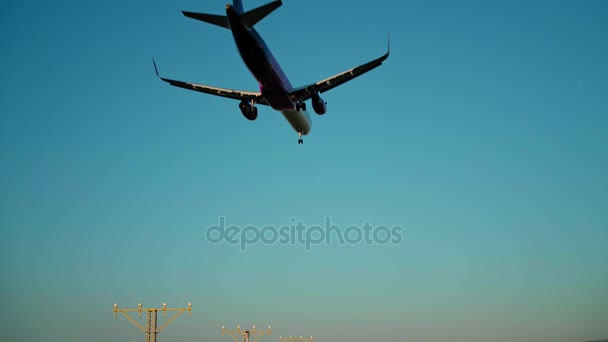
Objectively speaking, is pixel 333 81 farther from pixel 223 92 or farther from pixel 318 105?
pixel 223 92

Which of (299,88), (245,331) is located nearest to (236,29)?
(299,88)

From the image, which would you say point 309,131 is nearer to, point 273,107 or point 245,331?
point 273,107

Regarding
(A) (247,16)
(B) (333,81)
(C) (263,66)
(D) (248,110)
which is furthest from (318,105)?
(A) (247,16)

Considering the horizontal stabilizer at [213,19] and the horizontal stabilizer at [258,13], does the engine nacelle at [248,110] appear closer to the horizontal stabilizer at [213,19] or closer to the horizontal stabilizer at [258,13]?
the horizontal stabilizer at [213,19]

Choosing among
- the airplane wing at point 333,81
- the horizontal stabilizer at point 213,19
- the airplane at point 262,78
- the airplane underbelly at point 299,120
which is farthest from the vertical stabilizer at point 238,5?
the airplane underbelly at point 299,120

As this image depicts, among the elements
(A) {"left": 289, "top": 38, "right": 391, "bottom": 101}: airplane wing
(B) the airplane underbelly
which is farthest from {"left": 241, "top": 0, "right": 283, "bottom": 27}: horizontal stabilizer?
(B) the airplane underbelly

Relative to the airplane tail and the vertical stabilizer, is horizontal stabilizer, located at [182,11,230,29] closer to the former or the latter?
the airplane tail

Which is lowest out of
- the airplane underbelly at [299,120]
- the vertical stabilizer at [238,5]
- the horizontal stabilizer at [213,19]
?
the airplane underbelly at [299,120]
